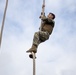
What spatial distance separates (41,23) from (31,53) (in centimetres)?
161

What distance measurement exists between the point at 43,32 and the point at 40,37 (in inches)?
9.0

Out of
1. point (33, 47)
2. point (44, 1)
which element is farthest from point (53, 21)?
point (33, 47)

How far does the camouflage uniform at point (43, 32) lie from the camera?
11.5 meters

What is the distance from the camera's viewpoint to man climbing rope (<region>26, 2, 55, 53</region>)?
11.5 meters

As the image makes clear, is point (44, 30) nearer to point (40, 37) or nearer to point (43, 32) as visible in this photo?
point (43, 32)

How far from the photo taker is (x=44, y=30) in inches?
480

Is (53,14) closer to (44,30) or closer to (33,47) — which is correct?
(44,30)

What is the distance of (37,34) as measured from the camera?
11.7 m

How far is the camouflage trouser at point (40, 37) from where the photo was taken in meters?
11.5

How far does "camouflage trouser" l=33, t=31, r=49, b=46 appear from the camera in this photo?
11523 millimetres

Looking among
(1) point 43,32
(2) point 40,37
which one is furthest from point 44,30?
(2) point 40,37

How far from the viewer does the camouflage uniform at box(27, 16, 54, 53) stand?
11492 mm

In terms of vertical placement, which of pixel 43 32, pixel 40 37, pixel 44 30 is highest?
pixel 44 30

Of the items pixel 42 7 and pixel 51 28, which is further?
pixel 51 28
